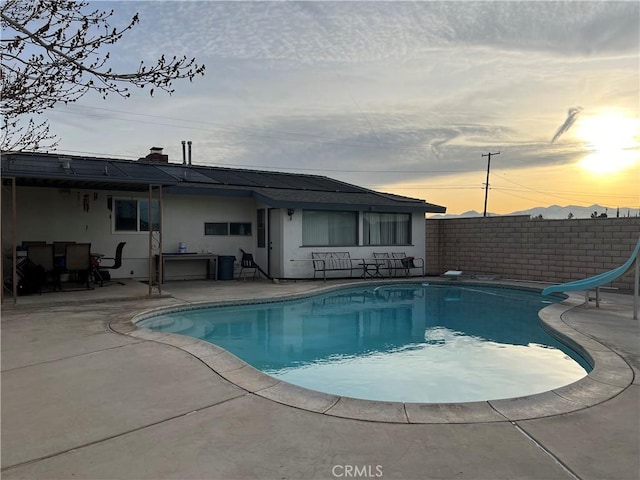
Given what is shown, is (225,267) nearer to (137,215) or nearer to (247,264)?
(247,264)

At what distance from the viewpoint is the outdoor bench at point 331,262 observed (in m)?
13.4

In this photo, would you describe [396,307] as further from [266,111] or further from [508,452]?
[266,111]

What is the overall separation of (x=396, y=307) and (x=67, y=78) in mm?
8235

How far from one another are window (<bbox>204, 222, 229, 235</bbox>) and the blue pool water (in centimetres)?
431

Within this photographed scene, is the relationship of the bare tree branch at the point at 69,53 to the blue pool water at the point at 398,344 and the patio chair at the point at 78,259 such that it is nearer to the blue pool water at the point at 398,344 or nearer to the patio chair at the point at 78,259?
the blue pool water at the point at 398,344

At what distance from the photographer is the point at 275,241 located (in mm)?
13148

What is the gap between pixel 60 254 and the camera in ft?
31.9

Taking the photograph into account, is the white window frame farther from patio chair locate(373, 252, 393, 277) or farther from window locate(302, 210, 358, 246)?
patio chair locate(373, 252, 393, 277)

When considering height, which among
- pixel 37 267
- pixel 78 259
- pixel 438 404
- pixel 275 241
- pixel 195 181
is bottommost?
pixel 438 404

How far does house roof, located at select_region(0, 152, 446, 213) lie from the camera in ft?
28.9

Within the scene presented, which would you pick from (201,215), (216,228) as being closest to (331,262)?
(216,228)

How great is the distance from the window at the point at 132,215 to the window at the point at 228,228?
154 cm

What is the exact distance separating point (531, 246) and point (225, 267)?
30.1 feet

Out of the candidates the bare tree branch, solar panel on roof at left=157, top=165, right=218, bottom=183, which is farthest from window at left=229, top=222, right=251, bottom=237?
the bare tree branch
